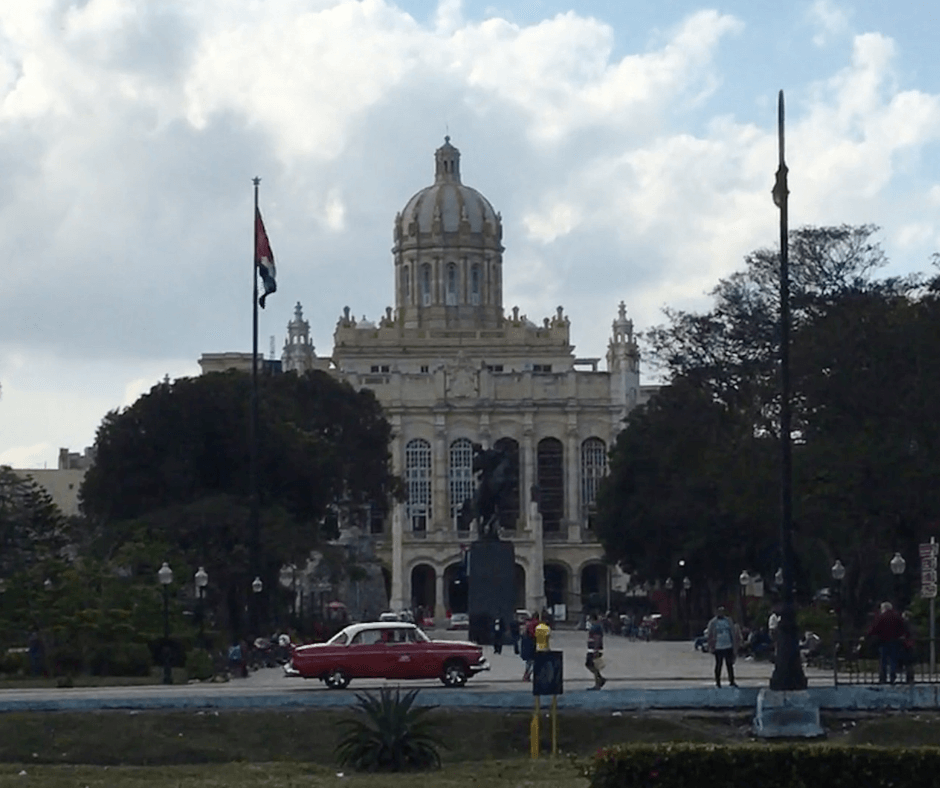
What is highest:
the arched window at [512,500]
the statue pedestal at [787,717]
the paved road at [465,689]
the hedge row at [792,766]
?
the arched window at [512,500]

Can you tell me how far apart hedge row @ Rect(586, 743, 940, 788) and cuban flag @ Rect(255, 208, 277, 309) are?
35.7 meters

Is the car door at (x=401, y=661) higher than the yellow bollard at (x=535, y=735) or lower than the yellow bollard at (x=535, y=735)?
higher

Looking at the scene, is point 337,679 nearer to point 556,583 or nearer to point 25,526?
point 25,526

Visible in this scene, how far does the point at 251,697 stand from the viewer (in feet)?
122

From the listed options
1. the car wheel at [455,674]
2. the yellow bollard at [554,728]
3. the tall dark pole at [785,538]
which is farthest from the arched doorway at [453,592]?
the yellow bollard at [554,728]

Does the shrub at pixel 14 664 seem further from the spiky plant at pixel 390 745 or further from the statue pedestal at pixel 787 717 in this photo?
the statue pedestal at pixel 787 717

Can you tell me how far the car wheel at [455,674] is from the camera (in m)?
43.0

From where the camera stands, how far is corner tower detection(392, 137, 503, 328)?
17588 centimetres

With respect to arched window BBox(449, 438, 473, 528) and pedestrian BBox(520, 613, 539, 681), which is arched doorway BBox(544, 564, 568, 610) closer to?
arched window BBox(449, 438, 473, 528)

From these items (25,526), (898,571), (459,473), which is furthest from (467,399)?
(898,571)

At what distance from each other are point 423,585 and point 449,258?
31.3 m

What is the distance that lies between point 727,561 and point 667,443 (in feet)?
16.1

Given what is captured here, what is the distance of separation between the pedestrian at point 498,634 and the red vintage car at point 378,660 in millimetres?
20166

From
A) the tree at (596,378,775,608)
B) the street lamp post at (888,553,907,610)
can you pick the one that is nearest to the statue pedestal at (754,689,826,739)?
the street lamp post at (888,553,907,610)
